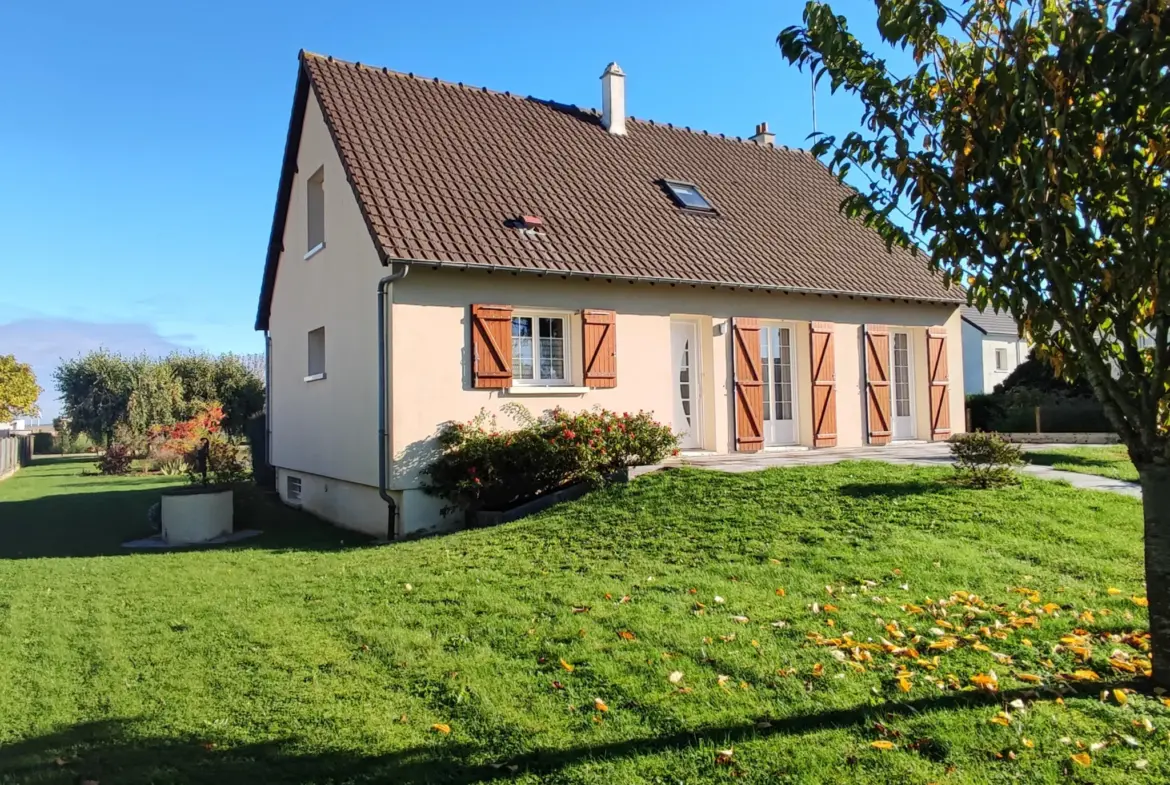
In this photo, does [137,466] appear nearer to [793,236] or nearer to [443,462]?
[443,462]

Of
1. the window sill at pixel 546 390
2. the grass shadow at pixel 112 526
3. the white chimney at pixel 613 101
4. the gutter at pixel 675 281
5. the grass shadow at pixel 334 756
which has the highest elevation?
the white chimney at pixel 613 101

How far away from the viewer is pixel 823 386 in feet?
45.6

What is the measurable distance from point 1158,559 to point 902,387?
473 inches

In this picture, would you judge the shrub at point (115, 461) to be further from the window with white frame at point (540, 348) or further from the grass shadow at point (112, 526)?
the window with white frame at point (540, 348)

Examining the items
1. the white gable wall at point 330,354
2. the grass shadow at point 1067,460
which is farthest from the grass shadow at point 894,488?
the white gable wall at point 330,354

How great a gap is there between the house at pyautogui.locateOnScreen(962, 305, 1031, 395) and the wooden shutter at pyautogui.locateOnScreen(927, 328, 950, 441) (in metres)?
17.9

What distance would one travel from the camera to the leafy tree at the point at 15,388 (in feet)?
124

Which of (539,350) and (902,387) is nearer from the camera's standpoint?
(539,350)

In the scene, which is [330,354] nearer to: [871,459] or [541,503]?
[541,503]

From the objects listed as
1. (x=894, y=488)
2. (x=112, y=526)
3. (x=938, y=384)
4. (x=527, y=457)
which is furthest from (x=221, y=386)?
(x=894, y=488)

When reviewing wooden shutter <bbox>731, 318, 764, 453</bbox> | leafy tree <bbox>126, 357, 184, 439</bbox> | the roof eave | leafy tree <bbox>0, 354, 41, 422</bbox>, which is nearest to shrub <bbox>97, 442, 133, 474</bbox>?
leafy tree <bbox>126, 357, 184, 439</bbox>

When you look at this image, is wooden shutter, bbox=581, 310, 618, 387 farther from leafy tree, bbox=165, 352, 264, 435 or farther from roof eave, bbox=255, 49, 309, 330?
leafy tree, bbox=165, 352, 264, 435

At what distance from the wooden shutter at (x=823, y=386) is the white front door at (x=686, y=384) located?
208cm

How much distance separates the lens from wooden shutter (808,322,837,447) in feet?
45.4
